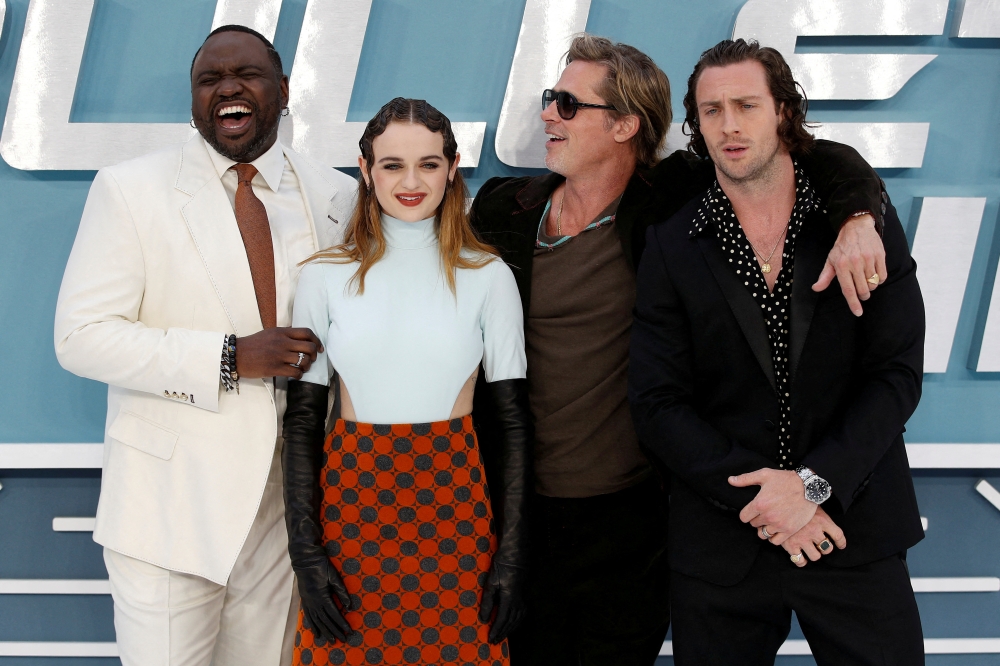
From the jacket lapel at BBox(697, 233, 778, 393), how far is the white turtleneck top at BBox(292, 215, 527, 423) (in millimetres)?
595

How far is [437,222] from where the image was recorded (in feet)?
8.51

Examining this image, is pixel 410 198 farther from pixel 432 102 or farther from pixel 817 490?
pixel 817 490

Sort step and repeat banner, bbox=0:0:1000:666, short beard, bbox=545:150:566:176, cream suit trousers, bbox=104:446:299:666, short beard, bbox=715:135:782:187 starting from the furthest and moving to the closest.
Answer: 1. step and repeat banner, bbox=0:0:1000:666
2. short beard, bbox=545:150:566:176
3. cream suit trousers, bbox=104:446:299:666
4. short beard, bbox=715:135:782:187

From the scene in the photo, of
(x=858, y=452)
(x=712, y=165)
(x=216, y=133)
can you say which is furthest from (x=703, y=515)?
(x=216, y=133)

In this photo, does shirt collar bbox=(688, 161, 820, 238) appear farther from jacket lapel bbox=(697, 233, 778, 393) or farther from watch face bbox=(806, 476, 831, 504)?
watch face bbox=(806, 476, 831, 504)

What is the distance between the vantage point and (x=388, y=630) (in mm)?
2357

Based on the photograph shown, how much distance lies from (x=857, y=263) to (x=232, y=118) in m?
1.91

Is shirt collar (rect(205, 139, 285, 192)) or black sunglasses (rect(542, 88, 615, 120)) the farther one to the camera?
black sunglasses (rect(542, 88, 615, 120))

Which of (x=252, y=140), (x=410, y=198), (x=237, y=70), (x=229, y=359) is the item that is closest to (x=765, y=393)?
(x=410, y=198)

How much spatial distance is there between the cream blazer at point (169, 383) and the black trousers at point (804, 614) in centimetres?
134

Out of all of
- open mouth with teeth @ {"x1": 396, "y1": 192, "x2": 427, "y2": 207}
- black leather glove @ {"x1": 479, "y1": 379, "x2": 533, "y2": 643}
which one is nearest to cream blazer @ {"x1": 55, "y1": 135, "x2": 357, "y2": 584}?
open mouth with teeth @ {"x1": 396, "y1": 192, "x2": 427, "y2": 207}

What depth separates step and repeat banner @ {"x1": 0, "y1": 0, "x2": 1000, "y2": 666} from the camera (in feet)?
10.7

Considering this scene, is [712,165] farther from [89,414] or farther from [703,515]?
[89,414]

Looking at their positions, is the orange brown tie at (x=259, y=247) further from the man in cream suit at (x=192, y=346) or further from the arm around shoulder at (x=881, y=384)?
the arm around shoulder at (x=881, y=384)
